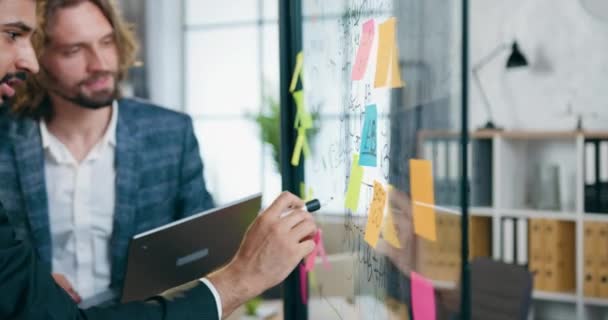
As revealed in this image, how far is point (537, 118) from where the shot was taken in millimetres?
3691

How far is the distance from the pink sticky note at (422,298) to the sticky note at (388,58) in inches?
10.8

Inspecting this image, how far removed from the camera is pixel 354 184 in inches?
42.0

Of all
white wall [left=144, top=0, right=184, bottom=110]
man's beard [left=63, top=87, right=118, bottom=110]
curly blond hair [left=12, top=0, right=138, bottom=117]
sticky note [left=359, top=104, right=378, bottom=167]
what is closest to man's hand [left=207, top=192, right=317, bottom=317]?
sticky note [left=359, top=104, right=378, bottom=167]

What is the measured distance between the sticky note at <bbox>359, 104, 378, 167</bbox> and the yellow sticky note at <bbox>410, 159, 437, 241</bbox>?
0.41ft

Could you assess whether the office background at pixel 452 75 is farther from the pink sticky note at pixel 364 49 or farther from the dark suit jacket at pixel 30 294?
the dark suit jacket at pixel 30 294

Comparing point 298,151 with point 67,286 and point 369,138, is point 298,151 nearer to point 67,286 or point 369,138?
point 369,138

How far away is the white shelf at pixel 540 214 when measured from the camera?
319 cm

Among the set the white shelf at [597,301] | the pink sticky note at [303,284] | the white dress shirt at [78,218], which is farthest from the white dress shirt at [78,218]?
the white shelf at [597,301]

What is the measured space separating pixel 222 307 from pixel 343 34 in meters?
0.56

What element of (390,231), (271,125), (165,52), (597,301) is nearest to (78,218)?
(390,231)

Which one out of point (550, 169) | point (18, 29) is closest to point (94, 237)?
point (18, 29)

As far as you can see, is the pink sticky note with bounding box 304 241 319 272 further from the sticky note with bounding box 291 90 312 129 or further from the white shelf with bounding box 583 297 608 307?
the white shelf with bounding box 583 297 608 307

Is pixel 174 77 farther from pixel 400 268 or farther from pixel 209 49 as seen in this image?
pixel 400 268

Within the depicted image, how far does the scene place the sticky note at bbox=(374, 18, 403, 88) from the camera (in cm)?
89
